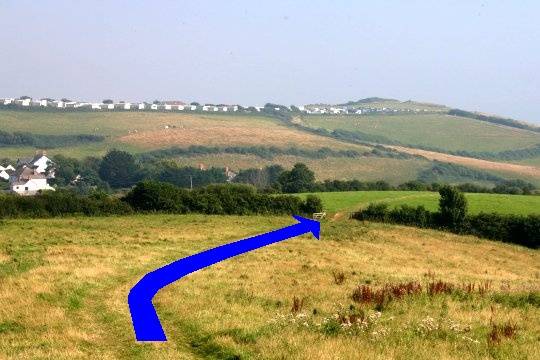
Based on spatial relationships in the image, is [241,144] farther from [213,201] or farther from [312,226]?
A: [312,226]

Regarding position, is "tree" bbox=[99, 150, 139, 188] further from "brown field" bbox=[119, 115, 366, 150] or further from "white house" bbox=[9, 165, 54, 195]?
"brown field" bbox=[119, 115, 366, 150]

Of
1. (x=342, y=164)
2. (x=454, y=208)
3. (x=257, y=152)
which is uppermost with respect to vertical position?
(x=454, y=208)

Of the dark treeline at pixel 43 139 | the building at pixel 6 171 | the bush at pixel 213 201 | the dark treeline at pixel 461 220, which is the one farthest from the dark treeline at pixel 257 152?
the dark treeline at pixel 461 220

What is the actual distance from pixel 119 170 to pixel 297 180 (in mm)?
51070

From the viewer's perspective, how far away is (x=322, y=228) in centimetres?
5888

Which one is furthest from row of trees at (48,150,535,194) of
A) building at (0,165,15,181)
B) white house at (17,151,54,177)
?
building at (0,165,15,181)

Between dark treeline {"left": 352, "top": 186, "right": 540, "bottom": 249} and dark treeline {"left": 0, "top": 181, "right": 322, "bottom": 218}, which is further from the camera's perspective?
dark treeline {"left": 352, "top": 186, "right": 540, "bottom": 249}

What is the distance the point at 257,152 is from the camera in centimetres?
17050

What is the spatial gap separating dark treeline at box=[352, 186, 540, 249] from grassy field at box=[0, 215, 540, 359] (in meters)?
31.8

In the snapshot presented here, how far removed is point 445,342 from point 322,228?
46716 millimetres

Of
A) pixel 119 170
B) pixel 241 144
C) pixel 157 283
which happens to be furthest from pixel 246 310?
pixel 241 144

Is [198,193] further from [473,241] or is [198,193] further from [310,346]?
[310,346]

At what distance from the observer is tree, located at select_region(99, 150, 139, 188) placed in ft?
443

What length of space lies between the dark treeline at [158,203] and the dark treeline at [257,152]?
9519cm
